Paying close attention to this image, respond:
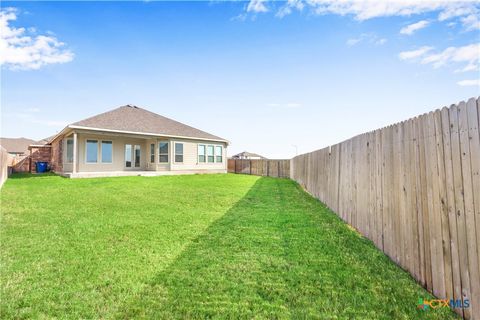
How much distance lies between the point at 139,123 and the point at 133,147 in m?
1.75

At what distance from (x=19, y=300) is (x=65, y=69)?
1352 centimetres

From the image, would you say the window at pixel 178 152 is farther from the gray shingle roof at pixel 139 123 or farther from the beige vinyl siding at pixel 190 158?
the gray shingle roof at pixel 139 123

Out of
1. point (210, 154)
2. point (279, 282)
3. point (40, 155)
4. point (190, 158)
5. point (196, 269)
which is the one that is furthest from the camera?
point (210, 154)

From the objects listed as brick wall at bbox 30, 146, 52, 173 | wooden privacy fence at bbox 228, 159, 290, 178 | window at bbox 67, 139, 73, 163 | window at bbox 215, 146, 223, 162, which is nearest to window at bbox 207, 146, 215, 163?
window at bbox 215, 146, 223, 162

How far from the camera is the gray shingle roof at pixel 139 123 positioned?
587 inches

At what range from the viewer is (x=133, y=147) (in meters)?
17.1

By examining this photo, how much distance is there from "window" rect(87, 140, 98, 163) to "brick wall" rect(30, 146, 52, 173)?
693cm

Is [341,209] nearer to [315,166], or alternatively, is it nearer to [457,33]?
[315,166]

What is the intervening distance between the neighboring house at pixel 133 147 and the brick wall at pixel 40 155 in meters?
0.18

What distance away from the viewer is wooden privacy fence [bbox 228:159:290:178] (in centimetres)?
2008

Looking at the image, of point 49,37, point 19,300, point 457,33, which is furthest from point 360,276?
point 49,37

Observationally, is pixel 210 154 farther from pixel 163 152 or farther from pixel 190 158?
pixel 163 152

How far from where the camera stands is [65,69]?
12.3 meters

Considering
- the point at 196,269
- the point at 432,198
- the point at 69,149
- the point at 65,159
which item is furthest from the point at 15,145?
the point at 432,198
